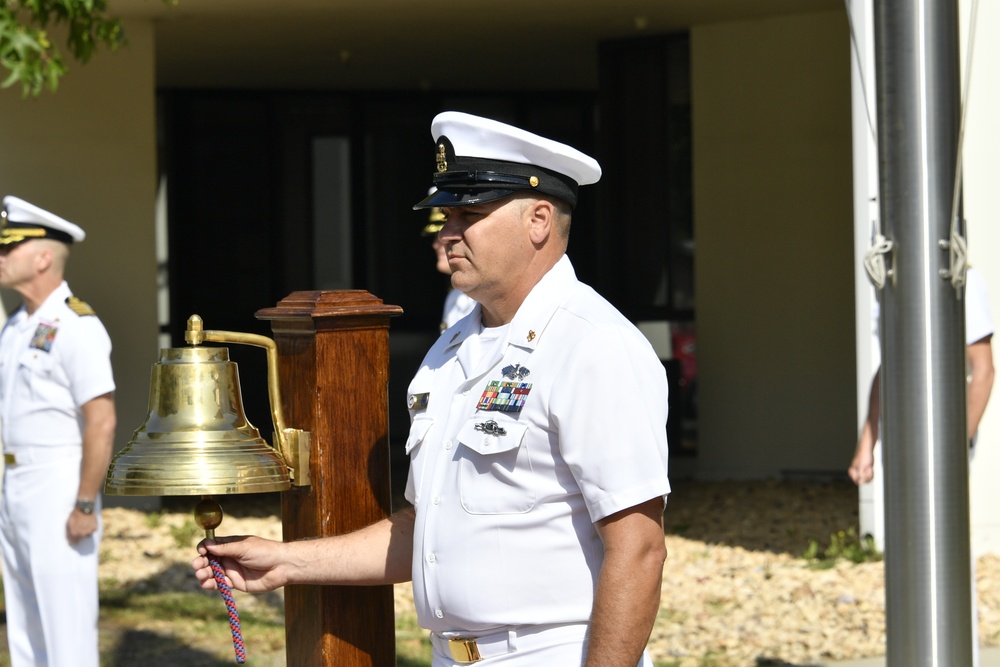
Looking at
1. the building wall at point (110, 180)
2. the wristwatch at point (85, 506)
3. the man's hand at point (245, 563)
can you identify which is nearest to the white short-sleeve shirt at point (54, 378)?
the wristwatch at point (85, 506)

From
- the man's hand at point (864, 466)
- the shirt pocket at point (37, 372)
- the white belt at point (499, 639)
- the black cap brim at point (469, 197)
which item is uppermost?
the black cap brim at point (469, 197)

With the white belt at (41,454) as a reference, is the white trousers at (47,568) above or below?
below

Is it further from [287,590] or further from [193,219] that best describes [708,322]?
[287,590]

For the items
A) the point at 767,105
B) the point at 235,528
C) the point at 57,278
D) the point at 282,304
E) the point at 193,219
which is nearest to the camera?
the point at 282,304

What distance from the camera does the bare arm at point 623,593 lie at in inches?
Result: 84.4

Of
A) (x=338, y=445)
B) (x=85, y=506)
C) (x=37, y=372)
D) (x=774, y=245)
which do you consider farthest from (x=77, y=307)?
(x=774, y=245)

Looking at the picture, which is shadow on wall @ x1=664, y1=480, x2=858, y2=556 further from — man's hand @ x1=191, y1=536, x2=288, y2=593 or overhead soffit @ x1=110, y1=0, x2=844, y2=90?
man's hand @ x1=191, y1=536, x2=288, y2=593

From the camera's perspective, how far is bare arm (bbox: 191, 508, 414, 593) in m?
2.42

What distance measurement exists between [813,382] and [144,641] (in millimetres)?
5590

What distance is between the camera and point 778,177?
32.5ft

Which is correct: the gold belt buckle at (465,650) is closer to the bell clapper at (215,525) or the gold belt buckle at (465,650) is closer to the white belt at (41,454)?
the bell clapper at (215,525)

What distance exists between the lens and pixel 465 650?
2.33 meters

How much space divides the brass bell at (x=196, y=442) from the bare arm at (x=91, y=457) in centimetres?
269

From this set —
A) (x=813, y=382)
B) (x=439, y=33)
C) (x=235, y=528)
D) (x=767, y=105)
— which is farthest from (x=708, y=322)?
(x=235, y=528)
